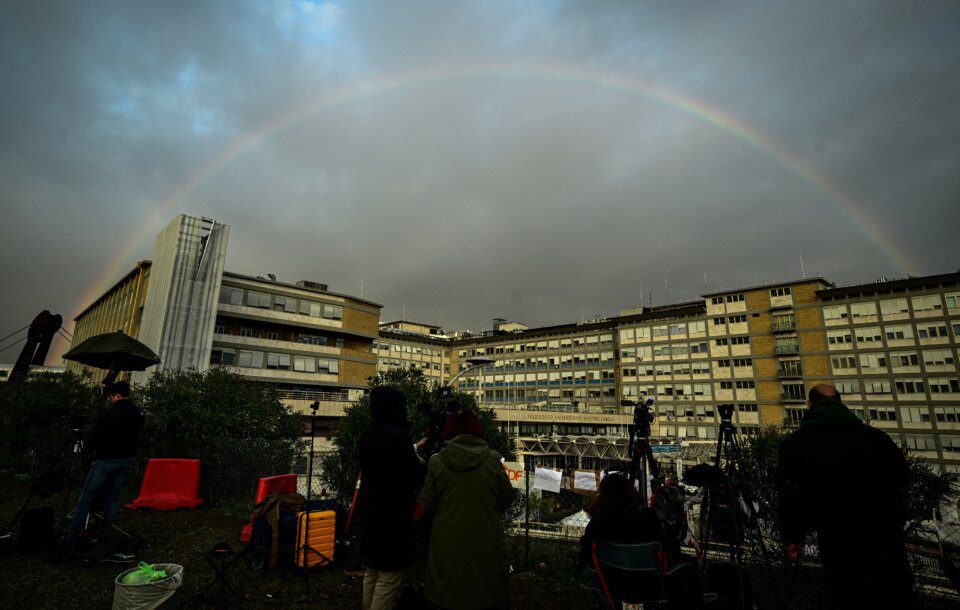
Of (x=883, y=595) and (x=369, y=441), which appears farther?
(x=369, y=441)

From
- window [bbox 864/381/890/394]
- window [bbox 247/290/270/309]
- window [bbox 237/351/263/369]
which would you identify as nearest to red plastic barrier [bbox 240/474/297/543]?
window [bbox 237/351/263/369]

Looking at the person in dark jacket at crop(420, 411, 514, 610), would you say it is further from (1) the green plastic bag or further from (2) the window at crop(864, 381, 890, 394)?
(2) the window at crop(864, 381, 890, 394)

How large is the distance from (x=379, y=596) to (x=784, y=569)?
5.80m

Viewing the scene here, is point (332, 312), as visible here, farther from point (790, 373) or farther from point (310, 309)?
point (790, 373)

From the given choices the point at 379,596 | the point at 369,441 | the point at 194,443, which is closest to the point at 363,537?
the point at 379,596

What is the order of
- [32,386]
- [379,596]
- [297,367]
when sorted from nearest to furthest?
1. [379,596]
2. [32,386]
3. [297,367]

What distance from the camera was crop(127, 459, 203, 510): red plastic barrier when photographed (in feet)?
31.7

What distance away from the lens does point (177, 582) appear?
4375 mm

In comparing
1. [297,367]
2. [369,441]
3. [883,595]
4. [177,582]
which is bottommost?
[177,582]

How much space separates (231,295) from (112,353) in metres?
36.7

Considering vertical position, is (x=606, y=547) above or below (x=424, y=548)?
above

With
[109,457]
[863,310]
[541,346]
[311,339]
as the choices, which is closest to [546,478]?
[109,457]

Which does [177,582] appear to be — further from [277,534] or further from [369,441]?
Result: [369,441]

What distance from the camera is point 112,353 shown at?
1006 centimetres
